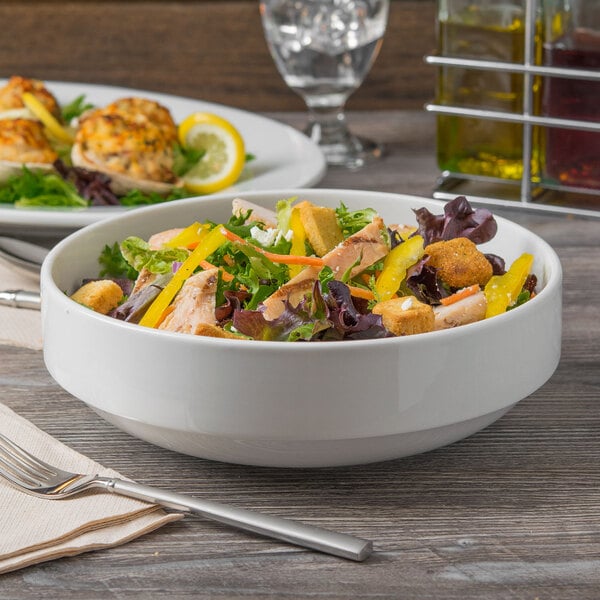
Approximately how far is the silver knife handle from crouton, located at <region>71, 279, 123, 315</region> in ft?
0.89

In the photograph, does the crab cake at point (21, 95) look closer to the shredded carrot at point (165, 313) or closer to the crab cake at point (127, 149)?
the crab cake at point (127, 149)

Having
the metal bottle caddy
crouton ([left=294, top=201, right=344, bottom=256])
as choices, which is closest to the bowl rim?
crouton ([left=294, top=201, right=344, bottom=256])

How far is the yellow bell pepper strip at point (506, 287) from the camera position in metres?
1.02

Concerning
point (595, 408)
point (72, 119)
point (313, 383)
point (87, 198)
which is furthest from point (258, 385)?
point (72, 119)

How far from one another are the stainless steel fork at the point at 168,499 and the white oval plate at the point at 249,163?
2.24 feet

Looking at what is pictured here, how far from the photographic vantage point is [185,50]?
3330mm

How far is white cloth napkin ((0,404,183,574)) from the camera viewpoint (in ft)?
2.76

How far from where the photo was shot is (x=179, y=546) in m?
0.86

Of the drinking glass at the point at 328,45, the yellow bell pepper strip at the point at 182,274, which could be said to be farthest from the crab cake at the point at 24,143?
the yellow bell pepper strip at the point at 182,274

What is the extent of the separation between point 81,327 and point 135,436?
11 centimetres

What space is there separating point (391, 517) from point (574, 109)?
1015 mm

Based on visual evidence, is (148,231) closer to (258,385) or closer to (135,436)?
(135,436)

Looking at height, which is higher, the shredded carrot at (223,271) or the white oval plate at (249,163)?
the shredded carrot at (223,271)

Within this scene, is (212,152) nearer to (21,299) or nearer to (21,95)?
(21,95)
